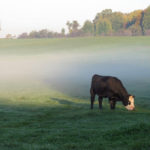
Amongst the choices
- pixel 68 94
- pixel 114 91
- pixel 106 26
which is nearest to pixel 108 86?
pixel 114 91

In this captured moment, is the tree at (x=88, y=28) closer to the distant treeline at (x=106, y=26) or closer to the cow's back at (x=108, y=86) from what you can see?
the distant treeline at (x=106, y=26)

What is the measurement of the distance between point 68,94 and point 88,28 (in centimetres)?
11244

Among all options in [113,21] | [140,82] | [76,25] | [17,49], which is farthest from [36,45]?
[140,82]

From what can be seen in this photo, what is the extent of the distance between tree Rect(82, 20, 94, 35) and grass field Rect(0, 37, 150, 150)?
30.3 meters

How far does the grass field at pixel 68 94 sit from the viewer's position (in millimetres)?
→ 11187

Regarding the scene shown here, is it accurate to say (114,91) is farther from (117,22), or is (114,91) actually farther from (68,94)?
(117,22)

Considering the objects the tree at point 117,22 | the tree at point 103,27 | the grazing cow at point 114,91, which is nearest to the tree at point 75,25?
the tree at point 103,27

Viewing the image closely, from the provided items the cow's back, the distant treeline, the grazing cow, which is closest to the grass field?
the grazing cow

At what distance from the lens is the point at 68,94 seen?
3850cm

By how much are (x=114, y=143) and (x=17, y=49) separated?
335 feet

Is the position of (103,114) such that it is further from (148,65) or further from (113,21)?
(113,21)

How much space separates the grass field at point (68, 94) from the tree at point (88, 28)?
30.3m

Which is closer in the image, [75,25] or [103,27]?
[75,25]

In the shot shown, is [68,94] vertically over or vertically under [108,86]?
under
